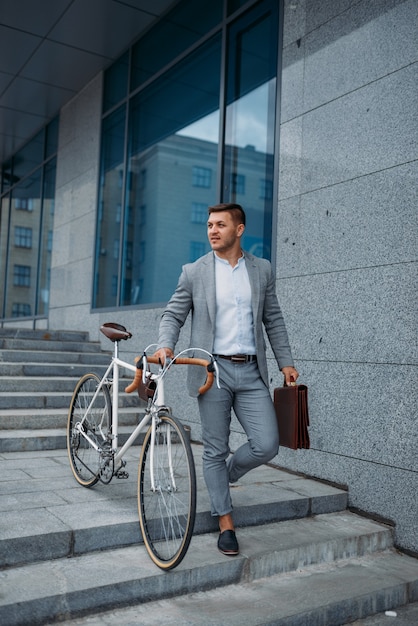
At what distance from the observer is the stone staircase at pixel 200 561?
297 centimetres

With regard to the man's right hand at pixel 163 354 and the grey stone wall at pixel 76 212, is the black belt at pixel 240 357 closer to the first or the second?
the man's right hand at pixel 163 354

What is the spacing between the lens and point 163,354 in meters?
3.37

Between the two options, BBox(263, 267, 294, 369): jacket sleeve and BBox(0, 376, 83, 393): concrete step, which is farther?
BBox(0, 376, 83, 393): concrete step

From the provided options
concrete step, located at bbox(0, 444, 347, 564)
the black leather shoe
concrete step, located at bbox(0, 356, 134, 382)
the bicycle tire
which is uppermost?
concrete step, located at bbox(0, 356, 134, 382)

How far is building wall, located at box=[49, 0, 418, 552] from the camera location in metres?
4.25

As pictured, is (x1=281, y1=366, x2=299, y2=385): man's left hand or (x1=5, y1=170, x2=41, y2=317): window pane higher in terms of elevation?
(x1=5, y1=170, x2=41, y2=317): window pane

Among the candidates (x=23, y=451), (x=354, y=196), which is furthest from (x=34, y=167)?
(x=354, y=196)

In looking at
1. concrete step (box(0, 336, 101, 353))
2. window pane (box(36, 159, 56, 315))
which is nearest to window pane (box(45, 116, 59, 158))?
window pane (box(36, 159, 56, 315))

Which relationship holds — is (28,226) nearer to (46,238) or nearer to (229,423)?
(46,238)

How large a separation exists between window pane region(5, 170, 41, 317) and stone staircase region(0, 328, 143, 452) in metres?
3.43

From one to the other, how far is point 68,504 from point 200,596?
1054mm

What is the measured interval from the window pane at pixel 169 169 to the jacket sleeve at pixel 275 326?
3133 mm

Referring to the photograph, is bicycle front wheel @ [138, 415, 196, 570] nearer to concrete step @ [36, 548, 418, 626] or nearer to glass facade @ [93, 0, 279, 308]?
concrete step @ [36, 548, 418, 626]

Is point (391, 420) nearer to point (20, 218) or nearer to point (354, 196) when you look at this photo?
point (354, 196)
